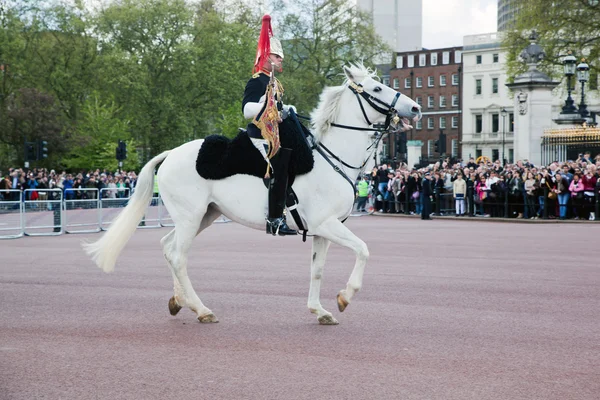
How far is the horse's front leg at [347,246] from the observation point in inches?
336

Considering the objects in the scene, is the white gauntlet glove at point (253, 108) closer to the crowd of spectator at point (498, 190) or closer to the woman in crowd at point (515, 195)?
the crowd of spectator at point (498, 190)

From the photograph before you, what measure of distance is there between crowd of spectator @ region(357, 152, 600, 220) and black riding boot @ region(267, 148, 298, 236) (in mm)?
19811

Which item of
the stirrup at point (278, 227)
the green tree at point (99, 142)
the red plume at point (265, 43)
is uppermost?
the green tree at point (99, 142)

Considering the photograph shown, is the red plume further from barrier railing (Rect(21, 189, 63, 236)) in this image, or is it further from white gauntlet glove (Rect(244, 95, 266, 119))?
barrier railing (Rect(21, 189, 63, 236))

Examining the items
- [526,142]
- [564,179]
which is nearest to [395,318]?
[564,179]

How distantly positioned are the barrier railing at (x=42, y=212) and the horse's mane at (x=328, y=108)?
620 inches

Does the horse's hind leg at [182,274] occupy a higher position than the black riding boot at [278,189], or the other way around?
the black riding boot at [278,189]

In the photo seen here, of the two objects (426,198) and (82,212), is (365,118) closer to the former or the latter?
(82,212)

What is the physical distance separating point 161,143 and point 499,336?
6421cm

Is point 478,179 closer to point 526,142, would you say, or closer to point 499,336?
point 526,142

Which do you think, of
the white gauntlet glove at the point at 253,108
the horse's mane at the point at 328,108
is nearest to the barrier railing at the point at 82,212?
the horse's mane at the point at 328,108

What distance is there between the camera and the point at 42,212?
79.0ft

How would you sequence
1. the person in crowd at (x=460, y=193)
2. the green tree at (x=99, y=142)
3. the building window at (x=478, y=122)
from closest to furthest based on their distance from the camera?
the person in crowd at (x=460, y=193) < the green tree at (x=99, y=142) < the building window at (x=478, y=122)

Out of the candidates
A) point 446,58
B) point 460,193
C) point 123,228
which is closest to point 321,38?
point 460,193
